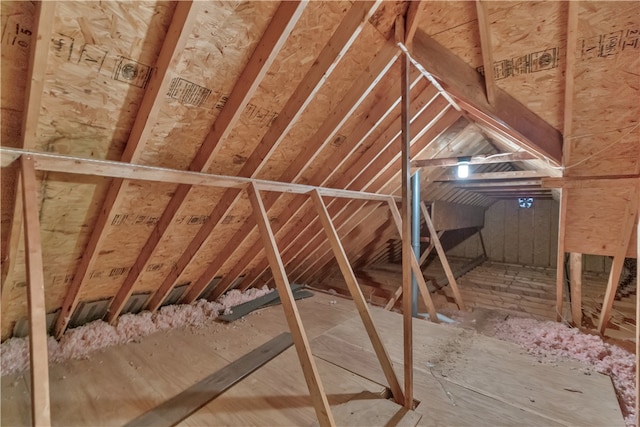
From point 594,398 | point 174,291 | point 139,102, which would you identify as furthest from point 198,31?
point 594,398

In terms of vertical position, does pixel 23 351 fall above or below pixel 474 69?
below

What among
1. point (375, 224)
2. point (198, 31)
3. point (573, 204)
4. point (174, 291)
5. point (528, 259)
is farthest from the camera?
point (528, 259)

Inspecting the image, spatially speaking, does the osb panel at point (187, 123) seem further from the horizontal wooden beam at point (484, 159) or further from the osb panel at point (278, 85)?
the horizontal wooden beam at point (484, 159)

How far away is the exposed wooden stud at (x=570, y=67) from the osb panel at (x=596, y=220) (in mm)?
852

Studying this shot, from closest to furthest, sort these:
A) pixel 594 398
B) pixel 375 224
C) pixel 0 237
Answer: pixel 0 237
pixel 594 398
pixel 375 224

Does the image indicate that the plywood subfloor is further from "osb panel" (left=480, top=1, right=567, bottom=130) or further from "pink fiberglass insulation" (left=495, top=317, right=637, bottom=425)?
"osb panel" (left=480, top=1, right=567, bottom=130)

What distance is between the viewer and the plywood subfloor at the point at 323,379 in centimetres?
207

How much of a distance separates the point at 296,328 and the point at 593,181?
11.4 ft

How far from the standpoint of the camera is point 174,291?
3.63 meters

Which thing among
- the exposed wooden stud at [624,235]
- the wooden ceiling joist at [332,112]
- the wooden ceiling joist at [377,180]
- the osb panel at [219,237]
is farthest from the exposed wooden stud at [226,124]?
the exposed wooden stud at [624,235]

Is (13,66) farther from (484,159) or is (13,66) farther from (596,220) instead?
(596,220)

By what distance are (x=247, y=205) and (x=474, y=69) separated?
8.00ft

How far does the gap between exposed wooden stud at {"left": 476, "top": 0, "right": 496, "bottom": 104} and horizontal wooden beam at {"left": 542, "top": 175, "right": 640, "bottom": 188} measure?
1.62 m

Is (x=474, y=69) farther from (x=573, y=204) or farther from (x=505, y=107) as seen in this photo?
(x=573, y=204)
